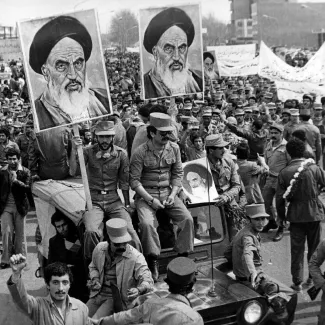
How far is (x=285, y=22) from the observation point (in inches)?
4727

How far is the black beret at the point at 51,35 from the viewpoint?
6441 mm

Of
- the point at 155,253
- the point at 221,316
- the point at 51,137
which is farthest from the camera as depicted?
the point at 51,137

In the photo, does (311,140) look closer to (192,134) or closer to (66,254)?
(192,134)

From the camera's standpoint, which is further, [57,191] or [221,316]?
[57,191]

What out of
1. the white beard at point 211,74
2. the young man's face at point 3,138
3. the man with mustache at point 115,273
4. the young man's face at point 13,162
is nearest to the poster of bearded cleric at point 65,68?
the man with mustache at point 115,273

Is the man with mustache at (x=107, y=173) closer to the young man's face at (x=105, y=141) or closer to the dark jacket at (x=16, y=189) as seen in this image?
the young man's face at (x=105, y=141)

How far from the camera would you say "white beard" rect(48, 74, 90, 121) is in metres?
6.70

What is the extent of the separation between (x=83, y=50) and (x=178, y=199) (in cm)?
194

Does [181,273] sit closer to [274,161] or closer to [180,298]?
[180,298]

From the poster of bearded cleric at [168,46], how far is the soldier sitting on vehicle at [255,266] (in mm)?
3171

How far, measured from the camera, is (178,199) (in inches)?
271

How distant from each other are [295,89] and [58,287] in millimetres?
15751

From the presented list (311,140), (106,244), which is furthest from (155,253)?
(311,140)

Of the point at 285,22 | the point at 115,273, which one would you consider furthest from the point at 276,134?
the point at 285,22
